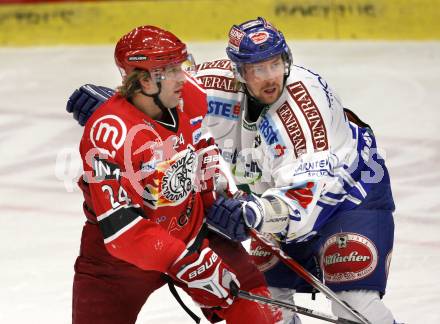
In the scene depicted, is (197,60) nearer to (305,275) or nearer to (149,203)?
(305,275)

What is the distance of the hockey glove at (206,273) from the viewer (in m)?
3.27

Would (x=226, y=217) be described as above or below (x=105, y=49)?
above

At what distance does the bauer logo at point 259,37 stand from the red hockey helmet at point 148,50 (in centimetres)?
38

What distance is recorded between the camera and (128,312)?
11.1 feet

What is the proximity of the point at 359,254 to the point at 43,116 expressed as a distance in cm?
375

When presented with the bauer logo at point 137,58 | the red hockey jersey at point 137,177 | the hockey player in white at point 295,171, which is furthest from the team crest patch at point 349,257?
the bauer logo at point 137,58

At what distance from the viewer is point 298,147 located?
3.59 meters

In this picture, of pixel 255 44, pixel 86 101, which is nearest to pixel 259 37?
pixel 255 44

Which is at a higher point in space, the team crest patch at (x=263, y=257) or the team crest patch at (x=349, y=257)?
the team crest patch at (x=349, y=257)

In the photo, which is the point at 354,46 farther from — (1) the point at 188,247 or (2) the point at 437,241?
(1) the point at 188,247

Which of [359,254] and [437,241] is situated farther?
[437,241]

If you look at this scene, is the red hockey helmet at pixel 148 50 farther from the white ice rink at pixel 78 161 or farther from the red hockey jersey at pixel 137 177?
the white ice rink at pixel 78 161

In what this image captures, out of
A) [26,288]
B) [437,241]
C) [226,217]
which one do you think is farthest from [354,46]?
[226,217]

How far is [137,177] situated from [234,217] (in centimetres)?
37
